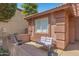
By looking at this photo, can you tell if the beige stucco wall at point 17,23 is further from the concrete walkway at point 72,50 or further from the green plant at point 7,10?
the concrete walkway at point 72,50

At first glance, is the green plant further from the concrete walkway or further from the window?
the concrete walkway

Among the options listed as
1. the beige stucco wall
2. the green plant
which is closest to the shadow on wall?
the beige stucco wall

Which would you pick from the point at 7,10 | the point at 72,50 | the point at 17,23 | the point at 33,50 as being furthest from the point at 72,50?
the point at 7,10

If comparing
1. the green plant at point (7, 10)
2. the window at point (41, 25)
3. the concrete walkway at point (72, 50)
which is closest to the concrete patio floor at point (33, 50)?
the concrete walkway at point (72, 50)

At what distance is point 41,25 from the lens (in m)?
2.55

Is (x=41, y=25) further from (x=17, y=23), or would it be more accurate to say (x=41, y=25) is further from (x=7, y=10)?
(x=7, y=10)

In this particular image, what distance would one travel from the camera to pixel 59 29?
7.97 feet

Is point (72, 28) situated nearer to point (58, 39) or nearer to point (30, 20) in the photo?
point (58, 39)

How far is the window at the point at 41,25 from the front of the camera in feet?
8.17

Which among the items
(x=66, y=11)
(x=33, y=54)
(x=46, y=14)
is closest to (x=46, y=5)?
(x=46, y=14)

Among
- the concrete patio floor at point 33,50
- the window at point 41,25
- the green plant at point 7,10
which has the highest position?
the green plant at point 7,10

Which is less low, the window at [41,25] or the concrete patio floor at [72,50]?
the window at [41,25]

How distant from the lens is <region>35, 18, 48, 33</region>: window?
2490 mm

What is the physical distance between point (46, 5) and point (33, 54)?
0.86 metres
